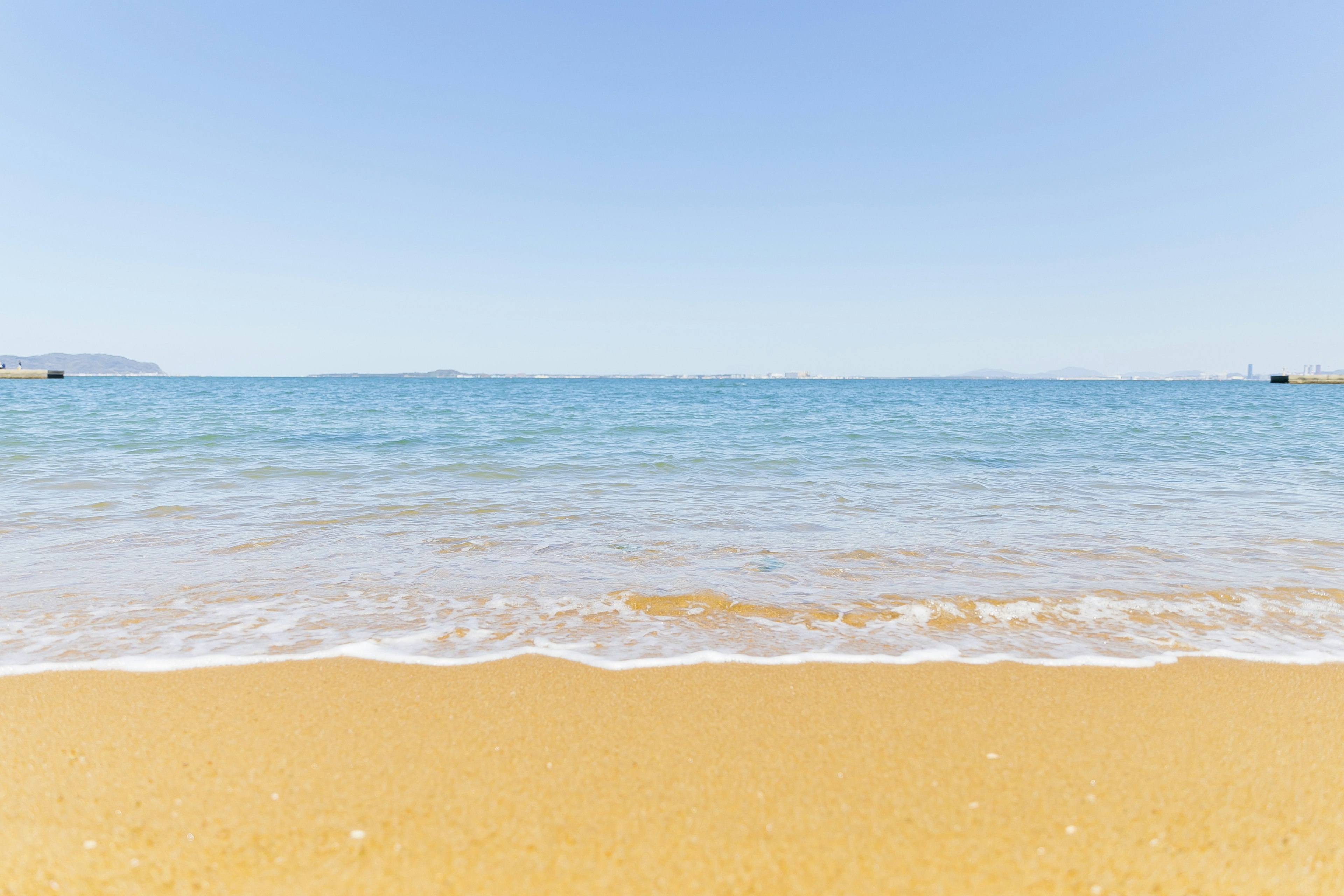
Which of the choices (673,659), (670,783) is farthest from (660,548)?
(670,783)

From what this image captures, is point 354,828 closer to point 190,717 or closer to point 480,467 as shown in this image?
point 190,717

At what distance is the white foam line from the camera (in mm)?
2756

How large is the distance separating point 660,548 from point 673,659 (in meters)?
2.10

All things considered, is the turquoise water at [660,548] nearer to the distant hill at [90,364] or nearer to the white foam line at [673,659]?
the white foam line at [673,659]

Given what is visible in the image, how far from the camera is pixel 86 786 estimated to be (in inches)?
73.7

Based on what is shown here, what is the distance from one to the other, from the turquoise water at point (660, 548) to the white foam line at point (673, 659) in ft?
0.18

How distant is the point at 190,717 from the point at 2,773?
459mm

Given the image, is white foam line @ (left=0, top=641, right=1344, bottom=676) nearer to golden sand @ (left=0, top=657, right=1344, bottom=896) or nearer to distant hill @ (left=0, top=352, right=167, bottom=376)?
golden sand @ (left=0, top=657, right=1344, bottom=896)

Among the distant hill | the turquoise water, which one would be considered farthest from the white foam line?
the distant hill

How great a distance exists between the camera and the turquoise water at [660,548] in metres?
3.21

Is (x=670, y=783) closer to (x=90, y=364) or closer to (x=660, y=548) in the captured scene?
(x=660, y=548)

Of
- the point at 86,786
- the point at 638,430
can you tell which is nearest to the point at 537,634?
the point at 86,786

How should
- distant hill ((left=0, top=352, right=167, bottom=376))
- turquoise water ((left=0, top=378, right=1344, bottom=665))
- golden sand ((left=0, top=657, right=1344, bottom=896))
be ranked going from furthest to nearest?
1. distant hill ((left=0, top=352, right=167, bottom=376))
2. turquoise water ((left=0, top=378, right=1344, bottom=665))
3. golden sand ((left=0, top=657, right=1344, bottom=896))

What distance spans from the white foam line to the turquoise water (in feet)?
0.18
